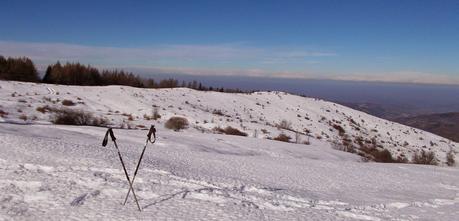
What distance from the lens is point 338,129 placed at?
30875mm

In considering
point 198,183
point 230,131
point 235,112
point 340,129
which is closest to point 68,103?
point 230,131

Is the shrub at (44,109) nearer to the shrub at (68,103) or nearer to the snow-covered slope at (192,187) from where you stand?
the shrub at (68,103)

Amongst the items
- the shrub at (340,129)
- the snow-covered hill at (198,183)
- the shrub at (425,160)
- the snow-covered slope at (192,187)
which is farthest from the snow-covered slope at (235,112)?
the snow-covered slope at (192,187)

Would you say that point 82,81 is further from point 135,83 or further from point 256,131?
point 256,131

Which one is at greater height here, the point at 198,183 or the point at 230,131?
the point at 198,183

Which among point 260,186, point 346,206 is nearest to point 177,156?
point 260,186

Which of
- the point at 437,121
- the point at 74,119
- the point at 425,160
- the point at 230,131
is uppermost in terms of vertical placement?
the point at 74,119

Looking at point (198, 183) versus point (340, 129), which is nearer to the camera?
point (198, 183)

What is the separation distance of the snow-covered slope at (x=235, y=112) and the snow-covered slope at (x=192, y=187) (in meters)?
8.67

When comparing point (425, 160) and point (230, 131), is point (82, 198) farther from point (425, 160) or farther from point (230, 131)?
point (425, 160)

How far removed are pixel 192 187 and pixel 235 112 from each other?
82.5ft

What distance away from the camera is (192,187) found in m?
5.85

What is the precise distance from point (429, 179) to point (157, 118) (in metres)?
14.0

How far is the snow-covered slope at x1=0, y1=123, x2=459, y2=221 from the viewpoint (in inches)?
191
